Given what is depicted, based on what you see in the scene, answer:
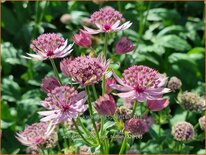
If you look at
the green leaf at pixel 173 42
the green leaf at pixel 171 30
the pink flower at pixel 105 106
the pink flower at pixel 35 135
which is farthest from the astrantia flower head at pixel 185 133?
the green leaf at pixel 171 30

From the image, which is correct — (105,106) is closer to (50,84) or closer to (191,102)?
(50,84)

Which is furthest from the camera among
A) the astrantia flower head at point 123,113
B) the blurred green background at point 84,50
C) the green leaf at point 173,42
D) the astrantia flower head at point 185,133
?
the green leaf at point 173,42

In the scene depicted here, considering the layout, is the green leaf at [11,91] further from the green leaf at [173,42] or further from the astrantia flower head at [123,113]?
the astrantia flower head at [123,113]

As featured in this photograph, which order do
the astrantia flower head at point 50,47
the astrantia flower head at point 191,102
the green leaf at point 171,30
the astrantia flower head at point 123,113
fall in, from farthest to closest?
the green leaf at point 171,30, the astrantia flower head at point 191,102, the astrantia flower head at point 123,113, the astrantia flower head at point 50,47

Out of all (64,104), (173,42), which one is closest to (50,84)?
(64,104)

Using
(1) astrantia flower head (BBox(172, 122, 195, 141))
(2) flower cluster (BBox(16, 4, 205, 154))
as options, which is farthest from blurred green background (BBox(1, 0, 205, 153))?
(2) flower cluster (BBox(16, 4, 205, 154))

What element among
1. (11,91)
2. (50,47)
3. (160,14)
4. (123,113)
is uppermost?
(50,47)

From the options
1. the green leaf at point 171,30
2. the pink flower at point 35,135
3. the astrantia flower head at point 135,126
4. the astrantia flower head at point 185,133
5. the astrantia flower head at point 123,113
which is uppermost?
the astrantia flower head at point 135,126
